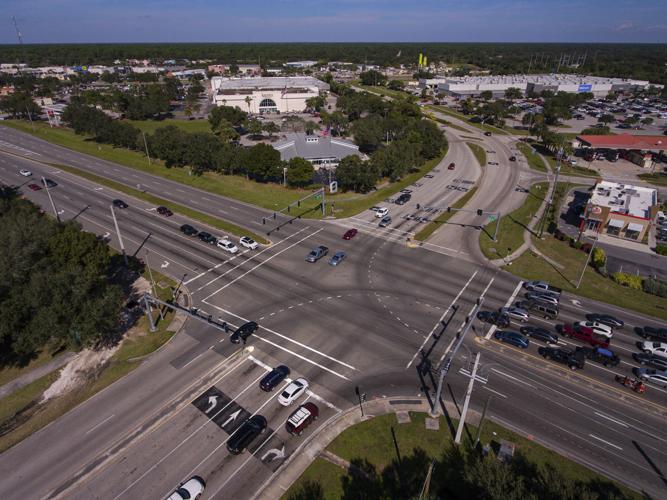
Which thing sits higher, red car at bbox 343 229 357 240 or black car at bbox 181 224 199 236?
black car at bbox 181 224 199 236

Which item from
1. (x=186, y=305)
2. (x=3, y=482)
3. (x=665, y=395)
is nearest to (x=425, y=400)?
(x=665, y=395)

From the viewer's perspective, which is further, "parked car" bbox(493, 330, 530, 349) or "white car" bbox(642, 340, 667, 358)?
"parked car" bbox(493, 330, 530, 349)

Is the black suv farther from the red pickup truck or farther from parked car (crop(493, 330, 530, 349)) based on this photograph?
the red pickup truck

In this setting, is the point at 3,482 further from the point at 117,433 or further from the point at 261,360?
the point at 261,360

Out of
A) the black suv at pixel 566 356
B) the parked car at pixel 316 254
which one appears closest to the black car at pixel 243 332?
the parked car at pixel 316 254

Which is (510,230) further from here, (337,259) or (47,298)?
(47,298)

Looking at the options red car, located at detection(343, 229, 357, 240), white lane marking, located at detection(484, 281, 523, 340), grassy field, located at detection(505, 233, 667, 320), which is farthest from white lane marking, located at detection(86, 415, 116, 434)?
grassy field, located at detection(505, 233, 667, 320)

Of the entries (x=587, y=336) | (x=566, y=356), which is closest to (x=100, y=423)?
(x=566, y=356)
